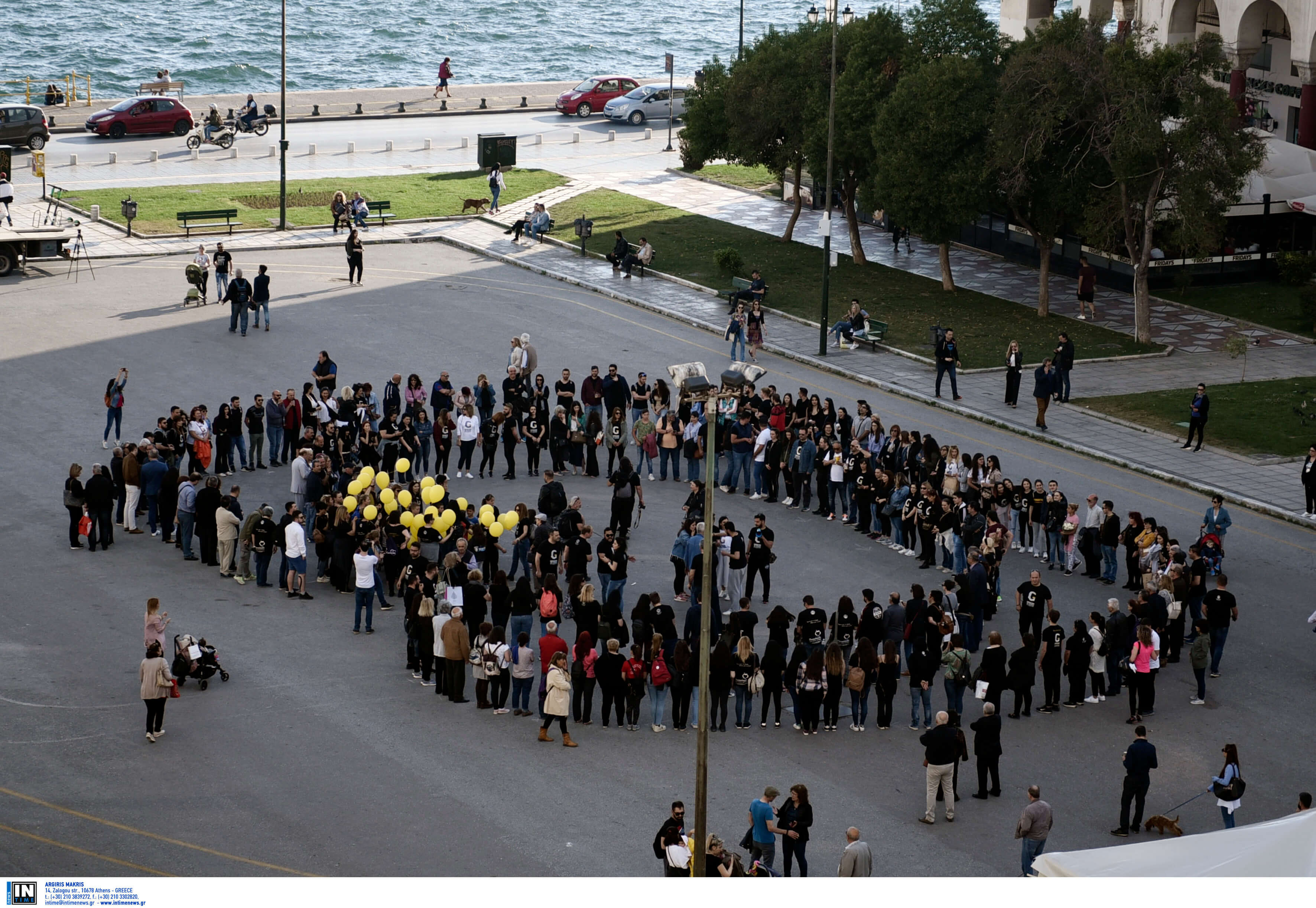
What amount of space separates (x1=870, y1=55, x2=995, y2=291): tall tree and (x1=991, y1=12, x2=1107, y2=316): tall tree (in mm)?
679

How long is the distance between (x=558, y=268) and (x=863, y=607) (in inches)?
928

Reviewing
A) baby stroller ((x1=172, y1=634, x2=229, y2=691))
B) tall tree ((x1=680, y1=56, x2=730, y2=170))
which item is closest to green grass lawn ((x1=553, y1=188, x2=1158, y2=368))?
tall tree ((x1=680, y1=56, x2=730, y2=170))

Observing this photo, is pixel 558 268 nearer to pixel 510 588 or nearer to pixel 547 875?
pixel 510 588

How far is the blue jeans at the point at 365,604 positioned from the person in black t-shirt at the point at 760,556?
218 inches

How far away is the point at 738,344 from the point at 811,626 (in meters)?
17.2

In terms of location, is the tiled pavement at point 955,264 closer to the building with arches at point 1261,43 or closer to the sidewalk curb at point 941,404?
the building with arches at point 1261,43

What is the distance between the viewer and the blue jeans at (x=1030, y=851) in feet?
57.6

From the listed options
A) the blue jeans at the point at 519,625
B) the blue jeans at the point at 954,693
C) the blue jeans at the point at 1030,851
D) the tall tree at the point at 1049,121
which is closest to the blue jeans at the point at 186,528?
the blue jeans at the point at 519,625

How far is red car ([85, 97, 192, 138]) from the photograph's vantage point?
5966 centimetres

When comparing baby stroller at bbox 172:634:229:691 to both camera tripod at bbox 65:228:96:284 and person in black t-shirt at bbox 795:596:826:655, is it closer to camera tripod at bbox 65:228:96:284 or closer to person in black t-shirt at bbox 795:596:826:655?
person in black t-shirt at bbox 795:596:826:655

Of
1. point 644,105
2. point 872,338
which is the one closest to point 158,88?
point 644,105

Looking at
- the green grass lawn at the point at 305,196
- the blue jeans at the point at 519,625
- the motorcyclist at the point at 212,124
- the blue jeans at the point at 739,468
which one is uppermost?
the motorcyclist at the point at 212,124

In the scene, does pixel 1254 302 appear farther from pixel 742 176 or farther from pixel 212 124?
pixel 212 124
